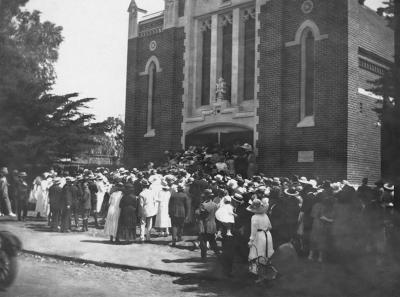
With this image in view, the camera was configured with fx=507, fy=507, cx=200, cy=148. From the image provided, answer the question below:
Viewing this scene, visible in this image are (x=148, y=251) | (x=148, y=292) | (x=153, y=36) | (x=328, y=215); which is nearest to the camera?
(x=148, y=292)

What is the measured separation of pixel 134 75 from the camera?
24531 mm

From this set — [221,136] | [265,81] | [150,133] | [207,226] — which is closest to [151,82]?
[150,133]

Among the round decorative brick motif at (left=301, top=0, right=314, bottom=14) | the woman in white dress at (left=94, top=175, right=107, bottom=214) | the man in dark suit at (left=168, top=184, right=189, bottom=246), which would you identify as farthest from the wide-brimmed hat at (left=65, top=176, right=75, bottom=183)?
the round decorative brick motif at (left=301, top=0, right=314, bottom=14)

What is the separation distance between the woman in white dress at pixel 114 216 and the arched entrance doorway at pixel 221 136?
23.4 ft

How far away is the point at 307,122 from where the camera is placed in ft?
59.2

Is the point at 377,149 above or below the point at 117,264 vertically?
above

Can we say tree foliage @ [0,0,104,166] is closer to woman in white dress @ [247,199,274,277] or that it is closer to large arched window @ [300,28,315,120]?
woman in white dress @ [247,199,274,277]

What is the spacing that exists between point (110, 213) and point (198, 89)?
9.84 metres

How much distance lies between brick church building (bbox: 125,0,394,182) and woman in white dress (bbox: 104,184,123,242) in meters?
6.85

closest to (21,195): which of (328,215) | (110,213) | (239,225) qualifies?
(110,213)

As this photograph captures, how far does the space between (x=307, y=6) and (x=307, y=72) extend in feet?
7.87

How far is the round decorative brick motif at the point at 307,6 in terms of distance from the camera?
18.2 metres

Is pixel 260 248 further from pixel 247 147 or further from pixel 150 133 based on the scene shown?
pixel 150 133

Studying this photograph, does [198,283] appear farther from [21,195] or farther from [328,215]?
[21,195]
